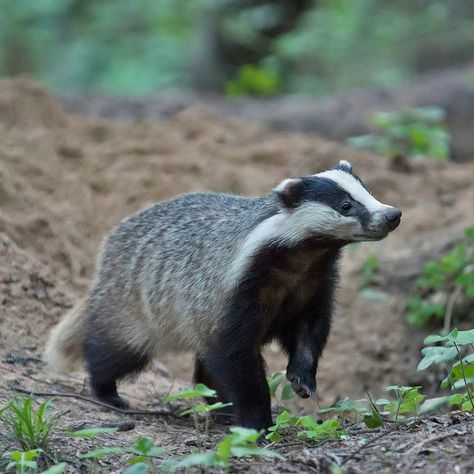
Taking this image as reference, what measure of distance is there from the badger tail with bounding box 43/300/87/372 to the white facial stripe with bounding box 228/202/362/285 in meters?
1.58

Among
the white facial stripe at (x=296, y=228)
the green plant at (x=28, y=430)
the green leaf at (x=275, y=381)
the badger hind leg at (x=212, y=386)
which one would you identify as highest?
the white facial stripe at (x=296, y=228)

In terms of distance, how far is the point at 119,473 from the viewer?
414 cm

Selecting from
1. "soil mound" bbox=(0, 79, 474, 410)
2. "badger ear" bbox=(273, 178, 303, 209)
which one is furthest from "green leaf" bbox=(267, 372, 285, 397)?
"soil mound" bbox=(0, 79, 474, 410)

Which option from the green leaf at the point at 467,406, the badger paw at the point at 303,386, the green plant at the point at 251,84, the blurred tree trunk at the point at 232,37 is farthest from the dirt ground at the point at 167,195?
the blurred tree trunk at the point at 232,37

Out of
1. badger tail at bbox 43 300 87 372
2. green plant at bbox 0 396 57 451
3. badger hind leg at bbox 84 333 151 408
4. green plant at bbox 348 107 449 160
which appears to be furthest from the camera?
green plant at bbox 348 107 449 160

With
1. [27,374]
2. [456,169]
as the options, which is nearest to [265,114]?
[456,169]

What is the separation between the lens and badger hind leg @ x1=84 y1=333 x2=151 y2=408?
6.08m

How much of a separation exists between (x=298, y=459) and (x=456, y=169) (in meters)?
6.67

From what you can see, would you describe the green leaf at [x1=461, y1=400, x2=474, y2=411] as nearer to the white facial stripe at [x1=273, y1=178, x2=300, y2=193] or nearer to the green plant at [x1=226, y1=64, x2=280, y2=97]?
the white facial stripe at [x1=273, y1=178, x2=300, y2=193]

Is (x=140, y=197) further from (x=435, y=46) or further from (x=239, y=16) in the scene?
(x=435, y=46)

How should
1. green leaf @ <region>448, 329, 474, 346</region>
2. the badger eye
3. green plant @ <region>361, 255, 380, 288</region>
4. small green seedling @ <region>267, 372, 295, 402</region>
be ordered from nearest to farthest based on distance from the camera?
1. green leaf @ <region>448, 329, 474, 346</region>
2. the badger eye
3. small green seedling @ <region>267, 372, 295, 402</region>
4. green plant @ <region>361, 255, 380, 288</region>

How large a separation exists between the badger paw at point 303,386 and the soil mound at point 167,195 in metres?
1.71

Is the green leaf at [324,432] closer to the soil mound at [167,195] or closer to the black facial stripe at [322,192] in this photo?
the black facial stripe at [322,192]

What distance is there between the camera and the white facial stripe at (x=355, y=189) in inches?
190
